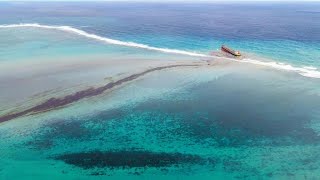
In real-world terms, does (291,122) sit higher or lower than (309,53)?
lower

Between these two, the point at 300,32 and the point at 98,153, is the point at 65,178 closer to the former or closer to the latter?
the point at 98,153

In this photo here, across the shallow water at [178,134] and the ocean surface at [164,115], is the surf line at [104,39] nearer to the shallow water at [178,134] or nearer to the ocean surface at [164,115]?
the ocean surface at [164,115]

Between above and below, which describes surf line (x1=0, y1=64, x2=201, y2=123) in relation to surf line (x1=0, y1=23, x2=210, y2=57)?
below

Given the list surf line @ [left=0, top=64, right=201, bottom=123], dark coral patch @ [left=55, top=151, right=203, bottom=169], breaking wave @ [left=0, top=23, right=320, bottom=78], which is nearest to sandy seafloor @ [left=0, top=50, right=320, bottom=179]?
dark coral patch @ [left=55, top=151, right=203, bottom=169]

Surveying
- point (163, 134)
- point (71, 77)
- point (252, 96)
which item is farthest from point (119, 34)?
point (163, 134)

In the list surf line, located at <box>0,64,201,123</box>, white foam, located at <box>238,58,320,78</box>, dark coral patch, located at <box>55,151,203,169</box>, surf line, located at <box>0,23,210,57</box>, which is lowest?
dark coral patch, located at <box>55,151,203,169</box>

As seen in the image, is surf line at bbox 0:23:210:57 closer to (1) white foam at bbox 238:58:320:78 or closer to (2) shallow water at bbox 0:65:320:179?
(1) white foam at bbox 238:58:320:78
